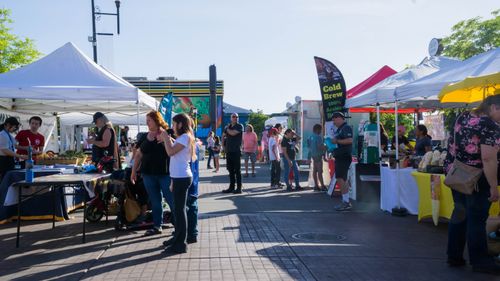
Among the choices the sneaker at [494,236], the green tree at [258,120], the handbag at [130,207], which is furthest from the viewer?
the green tree at [258,120]

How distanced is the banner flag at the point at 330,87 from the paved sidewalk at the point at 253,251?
213 inches

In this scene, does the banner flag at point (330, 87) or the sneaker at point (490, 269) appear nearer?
the sneaker at point (490, 269)

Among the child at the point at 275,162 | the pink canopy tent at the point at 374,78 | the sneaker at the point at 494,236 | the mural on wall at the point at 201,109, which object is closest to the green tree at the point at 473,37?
the pink canopy tent at the point at 374,78

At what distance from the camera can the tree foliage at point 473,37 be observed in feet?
75.7

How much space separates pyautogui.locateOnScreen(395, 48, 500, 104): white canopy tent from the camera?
25.8ft

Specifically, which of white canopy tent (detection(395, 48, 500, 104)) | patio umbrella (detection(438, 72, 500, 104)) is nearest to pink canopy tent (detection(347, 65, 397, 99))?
white canopy tent (detection(395, 48, 500, 104))

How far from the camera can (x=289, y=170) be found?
520 inches

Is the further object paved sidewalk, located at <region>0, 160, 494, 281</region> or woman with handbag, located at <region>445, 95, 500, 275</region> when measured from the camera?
paved sidewalk, located at <region>0, 160, 494, 281</region>

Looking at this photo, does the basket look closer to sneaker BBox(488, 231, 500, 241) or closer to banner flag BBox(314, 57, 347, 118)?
banner flag BBox(314, 57, 347, 118)

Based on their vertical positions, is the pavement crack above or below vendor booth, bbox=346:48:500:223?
below

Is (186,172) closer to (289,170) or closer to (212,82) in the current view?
(289,170)

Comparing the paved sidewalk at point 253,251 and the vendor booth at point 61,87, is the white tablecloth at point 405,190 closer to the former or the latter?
the paved sidewalk at point 253,251

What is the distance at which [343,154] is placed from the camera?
9.44 meters

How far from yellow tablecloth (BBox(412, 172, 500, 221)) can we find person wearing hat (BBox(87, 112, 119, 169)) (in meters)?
5.12
